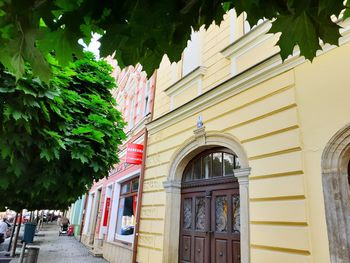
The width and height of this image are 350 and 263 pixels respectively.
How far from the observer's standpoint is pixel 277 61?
518 centimetres

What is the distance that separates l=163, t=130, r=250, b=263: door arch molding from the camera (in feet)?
18.1

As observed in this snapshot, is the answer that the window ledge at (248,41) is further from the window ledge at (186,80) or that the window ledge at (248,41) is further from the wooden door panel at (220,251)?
the wooden door panel at (220,251)

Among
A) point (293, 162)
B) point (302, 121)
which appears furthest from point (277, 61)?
point (293, 162)

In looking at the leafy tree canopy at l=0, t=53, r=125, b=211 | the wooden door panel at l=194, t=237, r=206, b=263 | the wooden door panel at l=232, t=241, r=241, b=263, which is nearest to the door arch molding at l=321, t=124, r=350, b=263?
the wooden door panel at l=232, t=241, r=241, b=263

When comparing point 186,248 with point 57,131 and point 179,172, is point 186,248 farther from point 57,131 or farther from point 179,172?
point 57,131

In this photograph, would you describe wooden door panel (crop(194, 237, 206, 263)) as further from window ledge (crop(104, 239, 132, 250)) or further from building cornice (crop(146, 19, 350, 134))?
window ledge (crop(104, 239, 132, 250))

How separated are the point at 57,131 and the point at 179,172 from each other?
3546 mm

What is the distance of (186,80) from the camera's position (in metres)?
7.70

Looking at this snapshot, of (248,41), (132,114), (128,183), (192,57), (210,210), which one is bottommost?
(210,210)

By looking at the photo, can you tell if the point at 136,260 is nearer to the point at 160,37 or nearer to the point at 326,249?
the point at 326,249

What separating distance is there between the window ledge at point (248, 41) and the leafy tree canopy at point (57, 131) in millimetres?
2649

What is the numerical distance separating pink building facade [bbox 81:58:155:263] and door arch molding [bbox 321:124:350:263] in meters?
5.50

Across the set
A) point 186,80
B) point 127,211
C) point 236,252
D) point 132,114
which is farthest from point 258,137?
point 132,114

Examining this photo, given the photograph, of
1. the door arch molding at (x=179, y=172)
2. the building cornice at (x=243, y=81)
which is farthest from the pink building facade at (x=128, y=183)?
the building cornice at (x=243, y=81)
